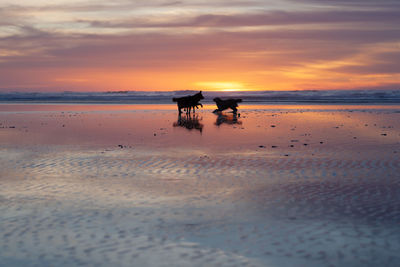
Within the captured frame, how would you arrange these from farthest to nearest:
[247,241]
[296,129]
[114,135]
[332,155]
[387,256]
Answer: [296,129]
[114,135]
[332,155]
[247,241]
[387,256]

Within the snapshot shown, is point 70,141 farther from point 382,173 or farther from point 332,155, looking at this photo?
point 382,173

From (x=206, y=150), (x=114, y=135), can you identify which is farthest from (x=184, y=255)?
(x=114, y=135)

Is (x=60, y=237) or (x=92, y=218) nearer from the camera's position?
(x=60, y=237)

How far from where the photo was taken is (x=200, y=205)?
7094 millimetres

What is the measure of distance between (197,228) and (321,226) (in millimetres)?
1777

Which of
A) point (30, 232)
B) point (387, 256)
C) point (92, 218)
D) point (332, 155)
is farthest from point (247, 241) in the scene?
point (332, 155)

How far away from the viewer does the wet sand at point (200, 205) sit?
514cm

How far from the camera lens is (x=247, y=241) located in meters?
5.50

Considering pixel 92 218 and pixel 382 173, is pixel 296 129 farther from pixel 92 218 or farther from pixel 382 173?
pixel 92 218

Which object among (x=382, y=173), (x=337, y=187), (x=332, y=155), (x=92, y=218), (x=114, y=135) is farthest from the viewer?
(x=114, y=135)

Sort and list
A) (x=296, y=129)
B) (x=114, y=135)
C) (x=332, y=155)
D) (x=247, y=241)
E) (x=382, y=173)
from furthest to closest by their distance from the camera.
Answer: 1. (x=296, y=129)
2. (x=114, y=135)
3. (x=332, y=155)
4. (x=382, y=173)
5. (x=247, y=241)

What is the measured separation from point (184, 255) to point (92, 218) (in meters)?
A: 1.99

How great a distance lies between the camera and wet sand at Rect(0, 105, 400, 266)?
514 centimetres

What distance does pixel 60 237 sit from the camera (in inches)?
223
